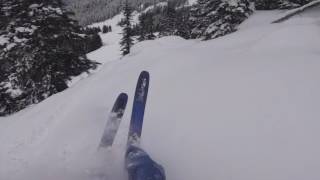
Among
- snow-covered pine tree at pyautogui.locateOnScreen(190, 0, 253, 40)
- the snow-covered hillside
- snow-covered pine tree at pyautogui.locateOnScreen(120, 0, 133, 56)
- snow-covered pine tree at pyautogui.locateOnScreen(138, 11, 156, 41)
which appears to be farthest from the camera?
snow-covered pine tree at pyautogui.locateOnScreen(138, 11, 156, 41)

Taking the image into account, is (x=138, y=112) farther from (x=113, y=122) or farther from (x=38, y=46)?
(x=38, y=46)

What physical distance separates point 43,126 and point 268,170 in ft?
15.4

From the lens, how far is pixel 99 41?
102 m

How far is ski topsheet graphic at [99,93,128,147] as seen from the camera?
6352 millimetres

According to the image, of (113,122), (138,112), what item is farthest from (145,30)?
(138,112)

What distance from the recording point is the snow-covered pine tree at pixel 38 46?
1672 cm

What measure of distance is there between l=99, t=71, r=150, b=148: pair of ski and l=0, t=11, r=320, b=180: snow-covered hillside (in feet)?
0.69

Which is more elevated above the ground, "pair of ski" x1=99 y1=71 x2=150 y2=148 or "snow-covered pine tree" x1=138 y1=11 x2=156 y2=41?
"pair of ski" x1=99 y1=71 x2=150 y2=148

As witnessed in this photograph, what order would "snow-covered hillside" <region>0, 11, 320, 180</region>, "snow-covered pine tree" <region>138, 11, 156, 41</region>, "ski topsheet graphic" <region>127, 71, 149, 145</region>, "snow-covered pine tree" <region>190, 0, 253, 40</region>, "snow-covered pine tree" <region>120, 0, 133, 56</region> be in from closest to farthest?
"snow-covered hillside" <region>0, 11, 320, 180</region>
"ski topsheet graphic" <region>127, 71, 149, 145</region>
"snow-covered pine tree" <region>190, 0, 253, 40</region>
"snow-covered pine tree" <region>120, 0, 133, 56</region>
"snow-covered pine tree" <region>138, 11, 156, 41</region>

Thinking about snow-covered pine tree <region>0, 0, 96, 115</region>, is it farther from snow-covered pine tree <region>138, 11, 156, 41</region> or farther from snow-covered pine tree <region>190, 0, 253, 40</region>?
snow-covered pine tree <region>138, 11, 156, 41</region>

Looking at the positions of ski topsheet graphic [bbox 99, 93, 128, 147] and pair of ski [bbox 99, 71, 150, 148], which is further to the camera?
ski topsheet graphic [bbox 99, 93, 128, 147]

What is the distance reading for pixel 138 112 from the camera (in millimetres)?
6395

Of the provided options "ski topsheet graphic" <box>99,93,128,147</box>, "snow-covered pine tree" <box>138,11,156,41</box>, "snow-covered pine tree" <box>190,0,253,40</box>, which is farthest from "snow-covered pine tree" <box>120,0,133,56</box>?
"ski topsheet graphic" <box>99,93,128,147</box>

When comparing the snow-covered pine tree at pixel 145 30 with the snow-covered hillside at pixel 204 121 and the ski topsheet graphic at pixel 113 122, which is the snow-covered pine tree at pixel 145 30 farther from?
the ski topsheet graphic at pixel 113 122
